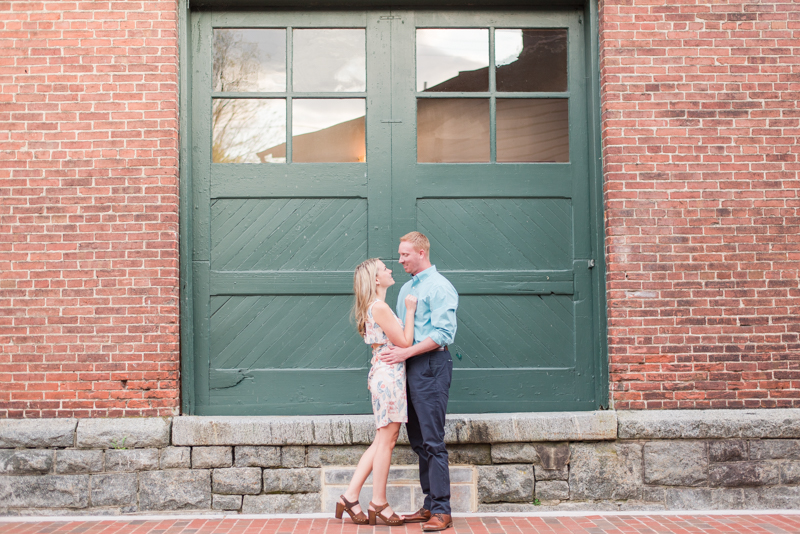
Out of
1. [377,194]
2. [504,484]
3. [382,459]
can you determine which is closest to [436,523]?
[382,459]

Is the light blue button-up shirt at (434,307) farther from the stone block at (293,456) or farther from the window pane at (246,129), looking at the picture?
the window pane at (246,129)

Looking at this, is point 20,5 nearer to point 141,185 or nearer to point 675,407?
point 141,185

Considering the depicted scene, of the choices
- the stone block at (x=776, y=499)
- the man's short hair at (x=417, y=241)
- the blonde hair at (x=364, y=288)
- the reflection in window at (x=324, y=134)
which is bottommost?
the stone block at (x=776, y=499)

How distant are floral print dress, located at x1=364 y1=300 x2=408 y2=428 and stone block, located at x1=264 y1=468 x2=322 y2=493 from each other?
3.02ft

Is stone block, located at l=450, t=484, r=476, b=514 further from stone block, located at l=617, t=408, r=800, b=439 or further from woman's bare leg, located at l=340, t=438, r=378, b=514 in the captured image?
stone block, located at l=617, t=408, r=800, b=439

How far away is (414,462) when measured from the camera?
496 cm

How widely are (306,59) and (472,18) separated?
1501mm

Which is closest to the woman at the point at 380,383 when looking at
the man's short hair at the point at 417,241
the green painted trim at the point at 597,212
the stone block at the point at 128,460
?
the man's short hair at the point at 417,241

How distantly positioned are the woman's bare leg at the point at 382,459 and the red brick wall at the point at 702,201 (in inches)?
75.8

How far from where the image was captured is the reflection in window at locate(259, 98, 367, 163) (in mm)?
5406

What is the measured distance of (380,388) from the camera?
436cm

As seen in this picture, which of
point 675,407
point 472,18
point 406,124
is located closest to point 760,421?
point 675,407

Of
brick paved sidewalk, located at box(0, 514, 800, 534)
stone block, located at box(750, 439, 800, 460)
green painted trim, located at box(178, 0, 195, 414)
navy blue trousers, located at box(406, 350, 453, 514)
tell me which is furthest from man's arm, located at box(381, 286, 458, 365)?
stone block, located at box(750, 439, 800, 460)

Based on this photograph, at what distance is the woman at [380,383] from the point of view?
4324 mm
